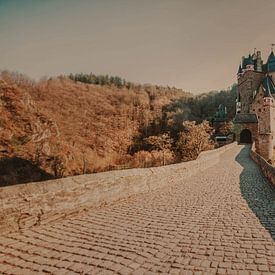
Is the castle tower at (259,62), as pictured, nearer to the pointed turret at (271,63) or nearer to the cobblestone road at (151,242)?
the pointed turret at (271,63)

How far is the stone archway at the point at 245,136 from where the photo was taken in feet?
160

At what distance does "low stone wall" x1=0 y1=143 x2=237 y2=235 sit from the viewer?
16.5ft

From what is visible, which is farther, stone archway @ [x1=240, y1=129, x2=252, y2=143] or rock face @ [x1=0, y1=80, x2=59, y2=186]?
stone archway @ [x1=240, y1=129, x2=252, y2=143]

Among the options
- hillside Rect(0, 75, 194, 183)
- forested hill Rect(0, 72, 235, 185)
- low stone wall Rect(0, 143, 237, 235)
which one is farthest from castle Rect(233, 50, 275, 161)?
low stone wall Rect(0, 143, 237, 235)

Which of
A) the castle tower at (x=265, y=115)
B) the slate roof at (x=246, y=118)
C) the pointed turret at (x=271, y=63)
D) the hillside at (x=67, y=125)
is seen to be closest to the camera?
the hillside at (x=67, y=125)

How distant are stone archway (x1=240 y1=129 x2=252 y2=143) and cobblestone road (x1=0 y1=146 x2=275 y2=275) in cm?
4359

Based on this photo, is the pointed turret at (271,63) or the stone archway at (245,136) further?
the pointed turret at (271,63)

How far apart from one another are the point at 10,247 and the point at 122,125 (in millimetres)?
72022

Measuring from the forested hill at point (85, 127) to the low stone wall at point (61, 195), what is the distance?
35.4ft

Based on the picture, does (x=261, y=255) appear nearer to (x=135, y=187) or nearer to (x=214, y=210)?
(x=214, y=210)

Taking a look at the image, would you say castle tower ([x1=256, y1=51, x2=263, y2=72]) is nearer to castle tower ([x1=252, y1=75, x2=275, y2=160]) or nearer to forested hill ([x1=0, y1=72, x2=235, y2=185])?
castle tower ([x1=252, y1=75, x2=275, y2=160])

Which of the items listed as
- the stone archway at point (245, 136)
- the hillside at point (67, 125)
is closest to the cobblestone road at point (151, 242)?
the hillside at point (67, 125)

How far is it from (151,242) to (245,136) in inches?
1904

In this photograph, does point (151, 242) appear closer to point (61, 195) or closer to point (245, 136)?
point (61, 195)
